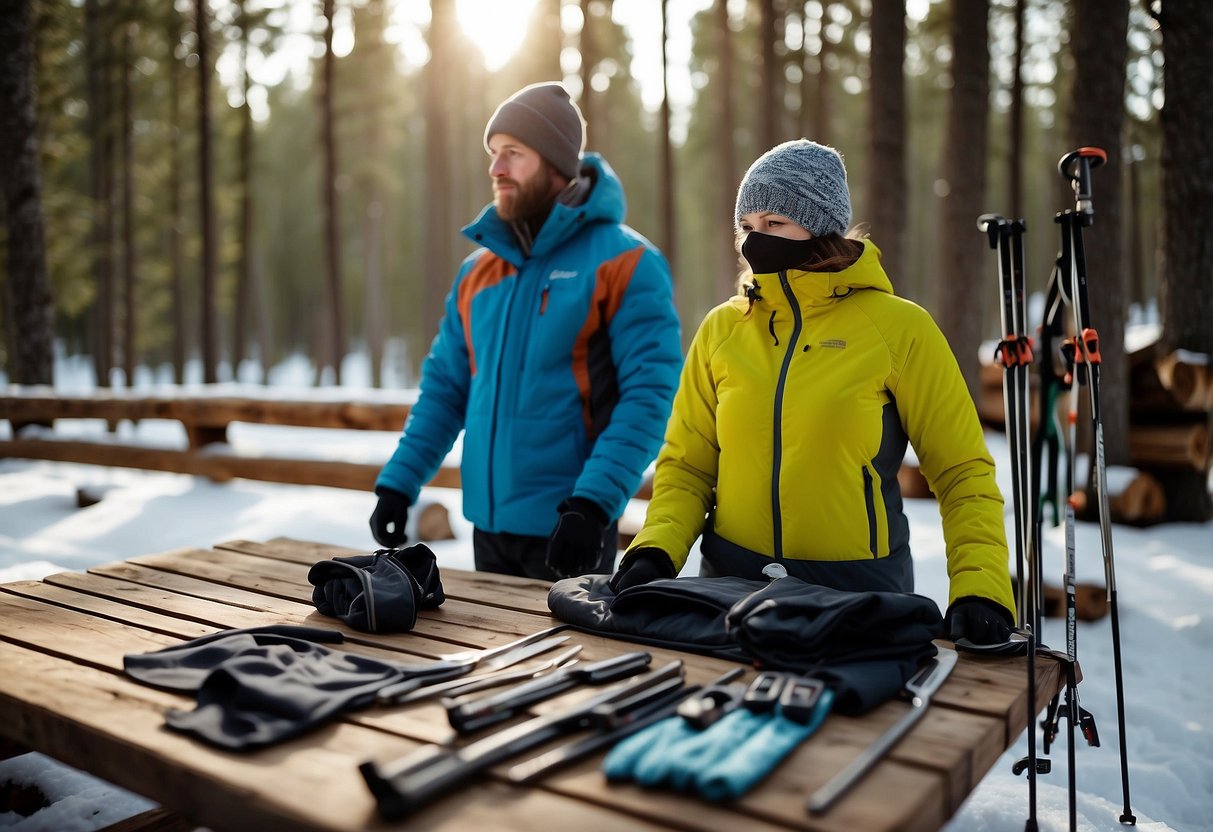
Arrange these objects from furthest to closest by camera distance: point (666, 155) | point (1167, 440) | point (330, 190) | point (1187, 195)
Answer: point (330, 190), point (666, 155), point (1167, 440), point (1187, 195)

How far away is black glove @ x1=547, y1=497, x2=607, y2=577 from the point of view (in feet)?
8.80

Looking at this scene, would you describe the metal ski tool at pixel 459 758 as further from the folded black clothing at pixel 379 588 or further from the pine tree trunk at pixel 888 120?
the pine tree trunk at pixel 888 120

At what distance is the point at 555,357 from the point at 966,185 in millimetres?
7258

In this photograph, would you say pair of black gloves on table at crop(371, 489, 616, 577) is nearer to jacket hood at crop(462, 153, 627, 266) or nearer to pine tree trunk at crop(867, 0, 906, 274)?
jacket hood at crop(462, 153, 627, 266)

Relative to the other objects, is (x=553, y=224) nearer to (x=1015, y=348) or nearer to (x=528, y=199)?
(x=528, y=199)

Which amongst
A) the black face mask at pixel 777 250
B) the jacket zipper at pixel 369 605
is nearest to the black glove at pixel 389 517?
the jacket zipper at pixel 369 605

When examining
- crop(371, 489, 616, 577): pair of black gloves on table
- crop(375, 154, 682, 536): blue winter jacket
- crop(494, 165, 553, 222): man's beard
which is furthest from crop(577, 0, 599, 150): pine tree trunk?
crop(371, 489, 616, 577): pair of black gloves on table

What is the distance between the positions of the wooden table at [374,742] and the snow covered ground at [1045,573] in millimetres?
931

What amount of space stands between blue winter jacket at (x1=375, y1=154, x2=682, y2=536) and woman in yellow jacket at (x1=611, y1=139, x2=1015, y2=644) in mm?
679

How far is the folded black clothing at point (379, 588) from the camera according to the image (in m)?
2.25

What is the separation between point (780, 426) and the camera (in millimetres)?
2246

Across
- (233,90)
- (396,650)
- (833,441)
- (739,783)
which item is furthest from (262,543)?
(233,90)

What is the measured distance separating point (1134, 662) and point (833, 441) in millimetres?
3200

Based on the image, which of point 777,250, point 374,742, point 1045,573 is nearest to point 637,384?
point 777,250
